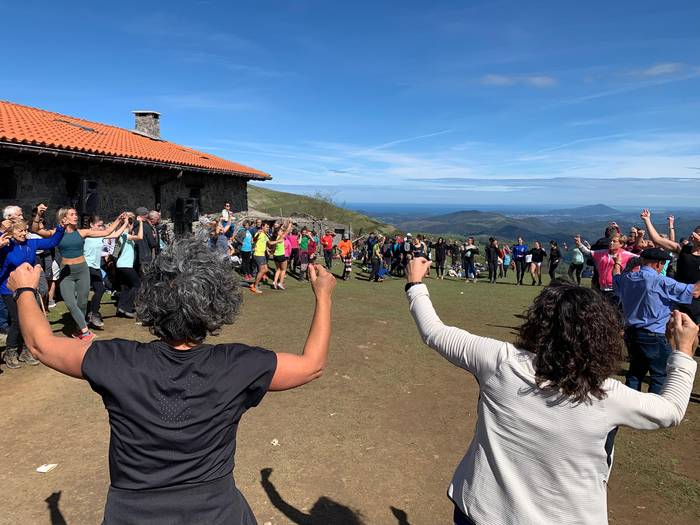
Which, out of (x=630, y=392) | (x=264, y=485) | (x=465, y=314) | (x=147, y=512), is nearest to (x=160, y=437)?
(x=147, y=512)

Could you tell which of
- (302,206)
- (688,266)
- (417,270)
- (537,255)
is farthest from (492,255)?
(302,206)

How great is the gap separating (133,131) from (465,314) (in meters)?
18.8

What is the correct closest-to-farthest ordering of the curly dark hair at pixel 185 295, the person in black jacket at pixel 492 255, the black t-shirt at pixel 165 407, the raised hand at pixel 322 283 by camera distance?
1. the black t-shirt at pixel 165 407
2. the curly dark hair at pixel 185 295
3. the raised hand at pixel 322 283
4. the person in black jacket at pixel 492 255

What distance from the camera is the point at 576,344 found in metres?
1.78

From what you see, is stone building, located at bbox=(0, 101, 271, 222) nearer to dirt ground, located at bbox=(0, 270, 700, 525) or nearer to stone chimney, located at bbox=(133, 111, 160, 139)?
stone chimney, located at bbox=(133, 111, 160, 139)

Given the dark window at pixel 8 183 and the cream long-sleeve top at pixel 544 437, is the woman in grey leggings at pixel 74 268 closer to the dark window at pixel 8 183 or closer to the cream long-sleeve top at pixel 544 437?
the dark window at pixel 8 183

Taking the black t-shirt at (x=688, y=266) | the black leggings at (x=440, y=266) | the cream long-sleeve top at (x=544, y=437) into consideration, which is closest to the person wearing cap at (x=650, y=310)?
the black t-shirt at (x=688, y=266)

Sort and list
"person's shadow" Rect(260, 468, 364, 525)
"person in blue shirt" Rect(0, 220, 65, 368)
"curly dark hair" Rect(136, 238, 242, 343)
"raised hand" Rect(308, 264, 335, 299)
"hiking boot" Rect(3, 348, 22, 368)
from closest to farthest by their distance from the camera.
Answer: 1. "curly dark hair" Rect(136, 238, 242, 343)
2. "raised hand" Rect(308, 264, 335, 299)
3. "person's shadow" Rect(260, 468, 364, 525)
4. "person in blue shirt" Rect(0, 220, 65, 368)
5. "hiking boot" Rect(3, 348, 22, 368)

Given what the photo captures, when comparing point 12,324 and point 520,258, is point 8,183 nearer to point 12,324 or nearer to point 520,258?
point 12,324

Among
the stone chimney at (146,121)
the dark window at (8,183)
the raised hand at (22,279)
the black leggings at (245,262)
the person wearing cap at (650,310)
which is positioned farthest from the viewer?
the stone chimney at (146,121)

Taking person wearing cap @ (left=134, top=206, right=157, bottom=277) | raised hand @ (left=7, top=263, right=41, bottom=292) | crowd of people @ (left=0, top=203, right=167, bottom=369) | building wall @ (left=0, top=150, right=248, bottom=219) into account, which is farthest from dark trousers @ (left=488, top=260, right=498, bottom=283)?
raised hand @ (left=7, top=263, right=41, bottom=292)

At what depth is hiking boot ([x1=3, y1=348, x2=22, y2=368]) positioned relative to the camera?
5.82 m

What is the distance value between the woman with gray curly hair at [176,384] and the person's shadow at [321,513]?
175 centimetres

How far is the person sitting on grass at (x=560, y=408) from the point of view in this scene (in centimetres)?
176
